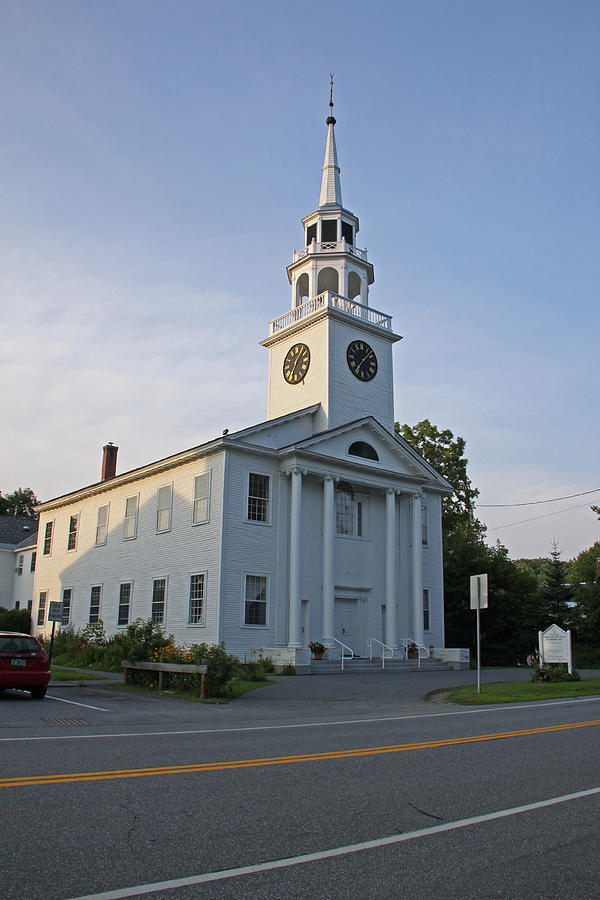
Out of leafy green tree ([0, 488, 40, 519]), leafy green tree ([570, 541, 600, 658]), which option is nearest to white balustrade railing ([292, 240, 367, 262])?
leafy green tree ([570, 541, 600, 658])

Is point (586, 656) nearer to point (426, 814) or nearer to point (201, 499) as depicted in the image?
point (201, 499)

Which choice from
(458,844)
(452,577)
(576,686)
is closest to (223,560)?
(576,686)

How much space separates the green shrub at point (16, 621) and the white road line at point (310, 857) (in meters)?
41.1

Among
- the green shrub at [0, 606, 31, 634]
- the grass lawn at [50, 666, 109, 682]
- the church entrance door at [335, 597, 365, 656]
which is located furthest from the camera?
the green shrub at [0, 606, 31, 634]

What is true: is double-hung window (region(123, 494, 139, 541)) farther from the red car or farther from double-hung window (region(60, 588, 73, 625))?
the red car

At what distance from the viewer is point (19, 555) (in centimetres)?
5350

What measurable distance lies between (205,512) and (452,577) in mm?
19782

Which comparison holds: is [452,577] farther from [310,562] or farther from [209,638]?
[209,638]

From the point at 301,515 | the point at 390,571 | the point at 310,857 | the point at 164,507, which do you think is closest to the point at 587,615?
the point at 390,571

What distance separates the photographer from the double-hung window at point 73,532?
134 feet

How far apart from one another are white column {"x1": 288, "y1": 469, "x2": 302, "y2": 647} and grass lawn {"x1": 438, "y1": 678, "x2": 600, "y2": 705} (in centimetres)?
813

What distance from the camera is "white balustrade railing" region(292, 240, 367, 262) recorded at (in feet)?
121

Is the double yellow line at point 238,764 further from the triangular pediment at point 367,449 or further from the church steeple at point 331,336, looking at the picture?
the church steeple at point 331,336

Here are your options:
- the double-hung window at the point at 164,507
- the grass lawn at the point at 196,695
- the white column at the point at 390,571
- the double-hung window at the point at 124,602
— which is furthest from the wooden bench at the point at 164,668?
the double-hung window at the point at 124,602
